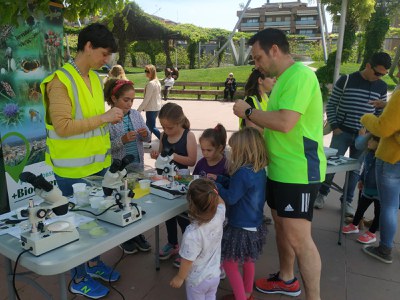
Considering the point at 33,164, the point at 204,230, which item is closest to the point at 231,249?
the point at 204,230

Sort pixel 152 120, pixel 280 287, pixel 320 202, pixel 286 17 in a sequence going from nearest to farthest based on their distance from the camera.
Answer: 1. pixel 280 287
2. pixel 320 202
3. pixel 152 120
4. pixel 286 17

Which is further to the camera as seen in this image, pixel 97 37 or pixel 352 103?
pixel 352 103

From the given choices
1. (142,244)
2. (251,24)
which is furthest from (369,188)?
(251,24)

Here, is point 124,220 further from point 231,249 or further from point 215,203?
point 231,249

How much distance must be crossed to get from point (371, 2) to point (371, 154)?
22.4 feet

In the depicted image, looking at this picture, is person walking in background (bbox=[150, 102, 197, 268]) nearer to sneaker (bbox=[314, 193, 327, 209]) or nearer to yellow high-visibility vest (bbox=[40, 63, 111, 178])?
yellow high-visibility vest (bbox=[40, 63, 111, 178])

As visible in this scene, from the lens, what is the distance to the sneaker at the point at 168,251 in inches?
113

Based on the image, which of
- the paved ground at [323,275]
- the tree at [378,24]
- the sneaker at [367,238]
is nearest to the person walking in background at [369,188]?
the sneaker at [367,238]

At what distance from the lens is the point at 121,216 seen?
1659 millimetres

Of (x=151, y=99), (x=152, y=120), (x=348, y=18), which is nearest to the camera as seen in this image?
(x=151, y=99)

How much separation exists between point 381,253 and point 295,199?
56.5 inches

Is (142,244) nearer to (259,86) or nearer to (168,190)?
(168,190)

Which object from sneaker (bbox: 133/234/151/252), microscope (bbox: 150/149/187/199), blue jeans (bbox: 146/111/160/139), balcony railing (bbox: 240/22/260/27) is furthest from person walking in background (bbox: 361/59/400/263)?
balcony railing (bbox: 240/22/260/27)

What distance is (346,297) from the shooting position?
2.43 metres
